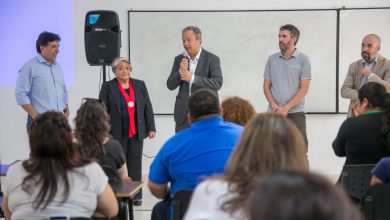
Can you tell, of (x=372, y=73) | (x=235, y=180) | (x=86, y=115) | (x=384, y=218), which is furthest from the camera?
(x=372, y=73)

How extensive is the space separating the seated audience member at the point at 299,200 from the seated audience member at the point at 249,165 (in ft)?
2.81

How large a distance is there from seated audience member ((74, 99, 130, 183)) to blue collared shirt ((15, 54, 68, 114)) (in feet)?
6.47

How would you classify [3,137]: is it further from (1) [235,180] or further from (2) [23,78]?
(1) [235,180]

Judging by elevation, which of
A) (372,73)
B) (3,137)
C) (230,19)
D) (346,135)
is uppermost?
(230,19)

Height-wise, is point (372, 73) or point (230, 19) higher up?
point (230, 19)

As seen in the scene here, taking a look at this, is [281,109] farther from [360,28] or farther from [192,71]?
[360,28]

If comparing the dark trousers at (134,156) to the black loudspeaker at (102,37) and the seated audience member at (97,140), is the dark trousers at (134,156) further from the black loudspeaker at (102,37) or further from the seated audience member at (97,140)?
the seated audience member at (97,140)

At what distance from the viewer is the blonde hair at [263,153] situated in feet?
6.20

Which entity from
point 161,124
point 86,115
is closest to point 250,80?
point 161,124

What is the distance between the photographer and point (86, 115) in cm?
351

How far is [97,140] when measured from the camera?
11.3 ft

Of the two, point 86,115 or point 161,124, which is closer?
point 86,115

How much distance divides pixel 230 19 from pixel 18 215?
189 inches

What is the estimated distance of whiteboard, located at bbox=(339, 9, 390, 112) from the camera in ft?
21.8
